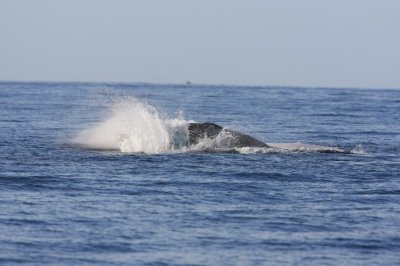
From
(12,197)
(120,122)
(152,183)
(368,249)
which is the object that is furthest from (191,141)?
(368,249)

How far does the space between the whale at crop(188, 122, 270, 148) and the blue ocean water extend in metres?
0.73

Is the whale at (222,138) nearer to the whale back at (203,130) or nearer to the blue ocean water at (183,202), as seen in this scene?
the whale back at (203,130)

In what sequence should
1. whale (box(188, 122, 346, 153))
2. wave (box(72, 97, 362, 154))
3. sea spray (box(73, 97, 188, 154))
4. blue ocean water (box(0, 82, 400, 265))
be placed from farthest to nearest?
whale (box(188, 122, 346, 153)), sea spray (box(73, 97, 188, 154)), wave (box(72, 97, 362, 154)), blue ocean water (box(0, 82, 400, 265))

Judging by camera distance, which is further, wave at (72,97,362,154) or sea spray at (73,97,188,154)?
sea spray at (73,97,188,154)

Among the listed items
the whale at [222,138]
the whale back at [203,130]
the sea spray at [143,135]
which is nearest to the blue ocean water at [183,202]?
the sea spray at [143,135]

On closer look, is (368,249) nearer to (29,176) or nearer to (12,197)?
(12,197)

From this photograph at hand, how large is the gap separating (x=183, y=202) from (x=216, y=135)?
32.9ft

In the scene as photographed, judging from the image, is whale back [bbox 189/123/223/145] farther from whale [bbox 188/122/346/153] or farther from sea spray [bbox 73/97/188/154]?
sea spray [bbox 73/97/188/154]

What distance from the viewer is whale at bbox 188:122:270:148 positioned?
29.1 m

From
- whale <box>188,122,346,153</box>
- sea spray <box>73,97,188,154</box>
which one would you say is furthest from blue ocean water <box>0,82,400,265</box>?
whale <box>188,122,346,153</box>

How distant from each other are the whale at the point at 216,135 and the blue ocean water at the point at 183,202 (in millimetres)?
728

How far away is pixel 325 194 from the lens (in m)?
20.8

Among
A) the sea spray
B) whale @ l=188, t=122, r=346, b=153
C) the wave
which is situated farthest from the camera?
whale @ l=188, t=122, r=346, b=153

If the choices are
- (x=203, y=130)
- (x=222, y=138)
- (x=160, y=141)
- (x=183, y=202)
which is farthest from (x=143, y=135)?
(x=183, y=202)
